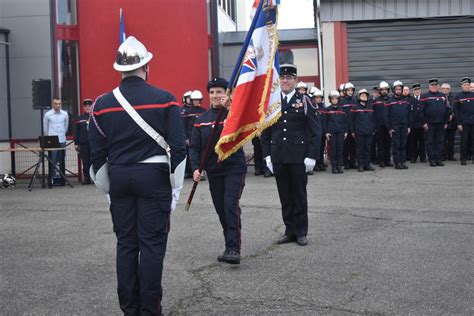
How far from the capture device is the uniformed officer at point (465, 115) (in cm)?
1809

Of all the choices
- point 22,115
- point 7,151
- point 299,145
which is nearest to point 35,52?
point 22,115

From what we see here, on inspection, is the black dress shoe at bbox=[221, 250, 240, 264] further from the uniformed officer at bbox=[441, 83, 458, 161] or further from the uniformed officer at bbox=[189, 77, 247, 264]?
the uniformed officer at bbox=[441, 83, 458, 161]

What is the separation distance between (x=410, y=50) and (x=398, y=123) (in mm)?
5141

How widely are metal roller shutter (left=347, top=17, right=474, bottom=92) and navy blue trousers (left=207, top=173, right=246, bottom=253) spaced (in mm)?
15495

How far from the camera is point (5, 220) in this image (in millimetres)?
11156

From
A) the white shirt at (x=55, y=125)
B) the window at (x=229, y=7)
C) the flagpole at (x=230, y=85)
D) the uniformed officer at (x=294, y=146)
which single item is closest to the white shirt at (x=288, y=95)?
the uniformed officer at (x=294, y=146)

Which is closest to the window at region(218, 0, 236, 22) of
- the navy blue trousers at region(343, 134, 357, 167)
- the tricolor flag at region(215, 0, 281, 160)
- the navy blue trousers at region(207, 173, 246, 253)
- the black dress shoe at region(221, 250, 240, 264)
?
the navy blue trousers at region(343, 134, 357, 167)

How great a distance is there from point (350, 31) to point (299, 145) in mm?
14783

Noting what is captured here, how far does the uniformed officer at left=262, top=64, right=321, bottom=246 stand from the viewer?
8250 millimetres

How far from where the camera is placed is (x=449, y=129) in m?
19.8

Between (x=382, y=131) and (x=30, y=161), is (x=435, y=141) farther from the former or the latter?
(x=30, y=161)

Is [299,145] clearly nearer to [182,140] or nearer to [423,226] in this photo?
[423,226]

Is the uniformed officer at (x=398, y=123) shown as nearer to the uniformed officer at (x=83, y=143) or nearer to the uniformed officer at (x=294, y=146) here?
the uniformed officer at (x=83, y=143)

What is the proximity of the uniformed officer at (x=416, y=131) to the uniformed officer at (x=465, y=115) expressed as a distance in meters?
0.95
